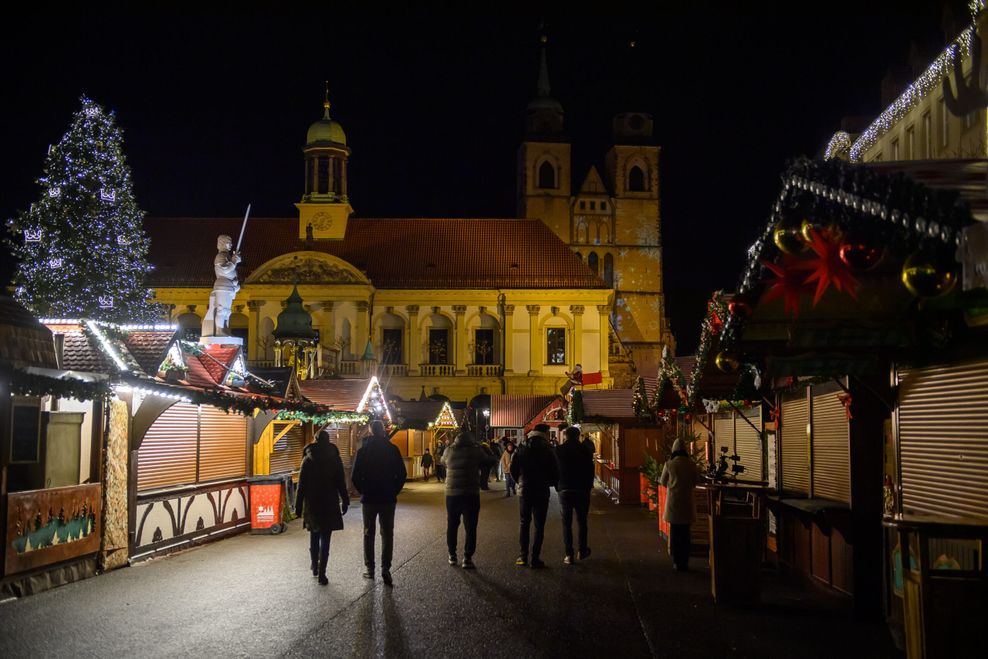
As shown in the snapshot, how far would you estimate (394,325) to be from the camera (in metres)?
62.3

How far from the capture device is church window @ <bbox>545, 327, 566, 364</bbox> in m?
61.1

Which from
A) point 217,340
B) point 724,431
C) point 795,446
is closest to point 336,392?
point 217,340

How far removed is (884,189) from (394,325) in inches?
2256

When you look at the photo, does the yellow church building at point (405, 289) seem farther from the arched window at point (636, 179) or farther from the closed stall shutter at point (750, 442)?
the closed stall shutter at point (750, 442)

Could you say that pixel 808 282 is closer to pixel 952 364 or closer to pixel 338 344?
pixel 952 364

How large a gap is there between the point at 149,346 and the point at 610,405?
1737 cm

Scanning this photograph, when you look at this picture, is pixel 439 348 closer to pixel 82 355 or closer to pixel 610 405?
pixel 610 405

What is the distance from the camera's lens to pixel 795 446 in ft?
44.8

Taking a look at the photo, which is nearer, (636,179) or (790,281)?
(790,281)

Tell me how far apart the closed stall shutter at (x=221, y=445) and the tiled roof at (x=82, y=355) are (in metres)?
3.99

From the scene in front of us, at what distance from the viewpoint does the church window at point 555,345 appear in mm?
61062

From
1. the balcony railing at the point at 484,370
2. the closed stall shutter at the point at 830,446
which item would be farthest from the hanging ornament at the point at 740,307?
the balcony railing at the point at 484,370

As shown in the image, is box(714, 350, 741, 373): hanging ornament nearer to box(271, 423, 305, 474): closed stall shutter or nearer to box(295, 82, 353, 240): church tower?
box(271, 423, 305, 474): closed stall shutter

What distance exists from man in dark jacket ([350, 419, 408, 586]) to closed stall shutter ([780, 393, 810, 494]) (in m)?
5.20
